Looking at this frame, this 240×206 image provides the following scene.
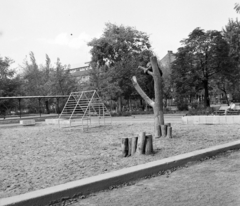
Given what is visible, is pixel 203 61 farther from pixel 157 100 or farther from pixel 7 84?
pixel 7 84

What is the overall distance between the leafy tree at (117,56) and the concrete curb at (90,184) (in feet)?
79.8

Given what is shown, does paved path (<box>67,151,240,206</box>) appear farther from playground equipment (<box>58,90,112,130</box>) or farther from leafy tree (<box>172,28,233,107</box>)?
leafy tree (<box>172,28,233,107</box>)

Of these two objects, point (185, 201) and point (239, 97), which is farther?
point (239, 97)

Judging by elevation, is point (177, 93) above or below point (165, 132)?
above

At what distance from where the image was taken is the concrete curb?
3.67 m

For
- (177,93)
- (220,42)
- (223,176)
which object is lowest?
(223,176)

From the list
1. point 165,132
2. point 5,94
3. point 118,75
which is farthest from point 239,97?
point 165,132

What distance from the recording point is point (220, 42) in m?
27.2

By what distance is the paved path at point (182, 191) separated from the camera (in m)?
3.70

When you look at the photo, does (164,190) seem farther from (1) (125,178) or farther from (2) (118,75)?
(2) (118,75)

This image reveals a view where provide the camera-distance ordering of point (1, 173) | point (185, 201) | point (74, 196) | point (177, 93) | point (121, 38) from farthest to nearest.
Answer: point (121, 38)
point (177, 93)
point (1, 173)
point (74, 196)
point (185, 201)

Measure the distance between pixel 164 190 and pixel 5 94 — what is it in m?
30.9

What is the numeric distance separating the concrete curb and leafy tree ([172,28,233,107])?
2287 centimetres

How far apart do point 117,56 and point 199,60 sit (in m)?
9.73
